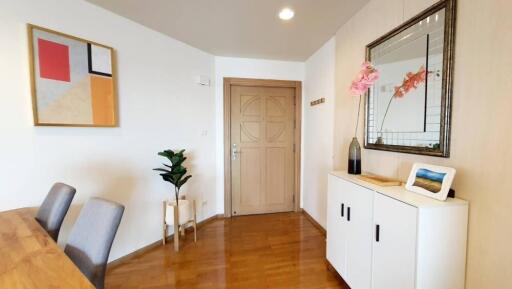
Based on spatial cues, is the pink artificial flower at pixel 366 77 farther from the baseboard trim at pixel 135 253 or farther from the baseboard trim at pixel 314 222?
the baseboard trim at pixel 135 253

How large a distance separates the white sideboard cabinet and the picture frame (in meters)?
0.04

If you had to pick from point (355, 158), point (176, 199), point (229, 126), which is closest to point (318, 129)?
point (355, 158)

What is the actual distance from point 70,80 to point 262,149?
7.77 feet

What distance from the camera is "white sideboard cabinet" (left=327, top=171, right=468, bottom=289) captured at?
1128mm

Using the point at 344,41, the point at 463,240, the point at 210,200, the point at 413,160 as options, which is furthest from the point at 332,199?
the point at 210,200

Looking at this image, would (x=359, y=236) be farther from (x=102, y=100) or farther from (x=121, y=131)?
(x=102, y=100)

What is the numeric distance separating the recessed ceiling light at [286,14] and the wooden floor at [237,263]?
7.78 feet

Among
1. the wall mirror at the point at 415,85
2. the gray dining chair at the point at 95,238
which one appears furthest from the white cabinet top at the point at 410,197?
the gray dining chair at the point at 95,238

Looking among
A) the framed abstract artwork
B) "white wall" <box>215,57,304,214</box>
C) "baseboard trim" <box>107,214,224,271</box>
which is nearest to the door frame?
"white wall" <box>215,57,304,214</box>

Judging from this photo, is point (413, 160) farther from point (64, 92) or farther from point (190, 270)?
point (64, 92)

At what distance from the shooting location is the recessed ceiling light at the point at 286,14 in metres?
1.99

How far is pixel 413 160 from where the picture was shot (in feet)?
4.91

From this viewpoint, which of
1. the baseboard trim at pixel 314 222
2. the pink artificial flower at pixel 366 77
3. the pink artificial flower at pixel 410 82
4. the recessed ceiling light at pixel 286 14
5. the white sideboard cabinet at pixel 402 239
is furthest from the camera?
the baseboard trim at pixel 314 222

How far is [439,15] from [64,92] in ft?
8.74
